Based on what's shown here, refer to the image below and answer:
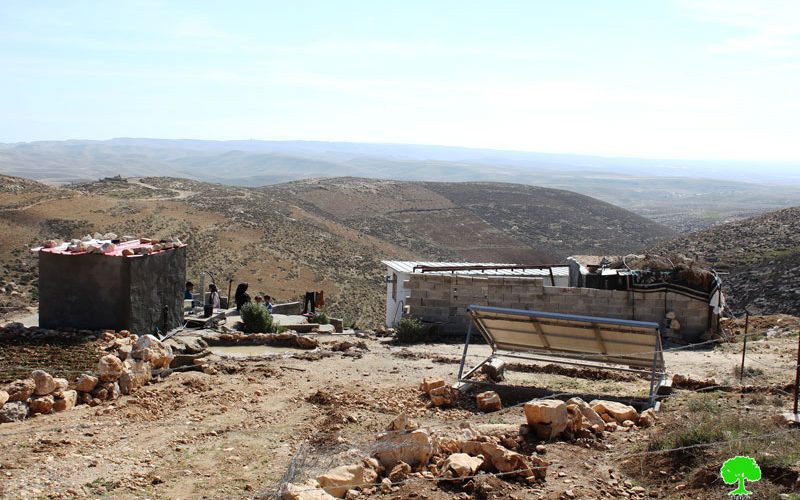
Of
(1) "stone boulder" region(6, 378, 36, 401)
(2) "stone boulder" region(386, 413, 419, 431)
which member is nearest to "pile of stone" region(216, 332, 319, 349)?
(1) "stone boulder" region(6, 378, 36, 401)

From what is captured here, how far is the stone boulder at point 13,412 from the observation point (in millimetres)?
8938

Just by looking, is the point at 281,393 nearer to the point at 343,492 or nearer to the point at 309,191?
the point at 343,492

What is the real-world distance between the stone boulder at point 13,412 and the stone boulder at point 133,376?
1392mm

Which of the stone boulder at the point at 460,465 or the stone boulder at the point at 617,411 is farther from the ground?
the stone boulder at the point at 460,465

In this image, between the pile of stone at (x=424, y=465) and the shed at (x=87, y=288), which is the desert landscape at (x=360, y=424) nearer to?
the pile of stone at (x=424, y=465)

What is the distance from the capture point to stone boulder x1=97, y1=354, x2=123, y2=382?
10155 millimetres

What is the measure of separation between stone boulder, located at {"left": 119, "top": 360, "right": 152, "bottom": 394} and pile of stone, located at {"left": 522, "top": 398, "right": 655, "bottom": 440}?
5.52 m

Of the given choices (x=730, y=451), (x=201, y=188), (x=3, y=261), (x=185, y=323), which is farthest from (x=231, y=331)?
(x=201, y=188)

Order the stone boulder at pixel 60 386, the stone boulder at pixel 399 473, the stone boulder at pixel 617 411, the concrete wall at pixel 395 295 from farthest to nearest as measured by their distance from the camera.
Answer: the concrete wall at pixel 395 295 → the stone boulder at pixel 60 386 → the stone boulder at pixel 617 411 → the stone boulder at pixel 399 473

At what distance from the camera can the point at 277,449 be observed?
8.15 m

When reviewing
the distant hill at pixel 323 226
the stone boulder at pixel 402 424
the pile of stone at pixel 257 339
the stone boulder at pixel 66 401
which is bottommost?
the distant hill at pixel 323 226

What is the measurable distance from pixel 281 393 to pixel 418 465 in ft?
13.7

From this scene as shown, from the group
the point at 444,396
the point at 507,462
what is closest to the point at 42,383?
the point at 444,396

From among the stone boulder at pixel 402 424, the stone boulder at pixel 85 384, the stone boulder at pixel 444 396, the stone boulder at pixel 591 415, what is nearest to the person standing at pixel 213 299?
the stone boulder at pixel 85 384
